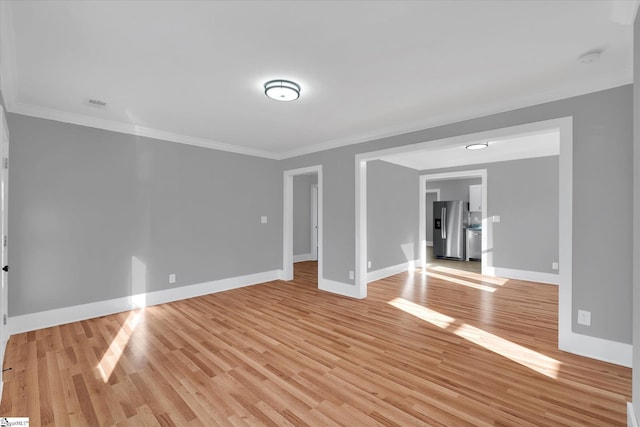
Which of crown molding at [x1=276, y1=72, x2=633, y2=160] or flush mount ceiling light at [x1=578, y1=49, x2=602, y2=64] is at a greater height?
flush mount ceiling light at [x1=578, y1=49, x2=602, y2=64]

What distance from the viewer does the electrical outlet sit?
2668 mm

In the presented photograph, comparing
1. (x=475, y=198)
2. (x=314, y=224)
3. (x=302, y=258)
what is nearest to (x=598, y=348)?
(x=475, y=198)

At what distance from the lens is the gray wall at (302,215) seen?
797 centimetres

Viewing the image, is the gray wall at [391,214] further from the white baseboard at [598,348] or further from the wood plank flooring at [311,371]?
the white baseboard at [598,348]

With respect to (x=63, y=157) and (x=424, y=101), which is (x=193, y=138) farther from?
(x=424, y=101)

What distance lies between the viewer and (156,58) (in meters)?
2.21

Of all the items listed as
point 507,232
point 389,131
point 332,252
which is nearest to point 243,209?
point 332,252

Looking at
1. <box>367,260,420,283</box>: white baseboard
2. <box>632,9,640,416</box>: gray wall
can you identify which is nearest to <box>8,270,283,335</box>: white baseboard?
<box>367,260,420,283</box>: white baseboard

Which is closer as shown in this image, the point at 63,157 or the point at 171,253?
the point at 63,157

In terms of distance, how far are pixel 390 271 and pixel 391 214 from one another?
1258 millimetres

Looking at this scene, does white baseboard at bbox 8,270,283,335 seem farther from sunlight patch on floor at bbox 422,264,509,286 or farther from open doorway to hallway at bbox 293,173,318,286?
sunlight patch on floor at bbox 422,264,509,286

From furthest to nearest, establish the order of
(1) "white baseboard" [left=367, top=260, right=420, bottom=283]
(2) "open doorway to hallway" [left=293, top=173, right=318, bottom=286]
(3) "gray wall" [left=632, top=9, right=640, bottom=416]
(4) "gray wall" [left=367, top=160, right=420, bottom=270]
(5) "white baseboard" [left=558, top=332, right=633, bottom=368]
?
(2) "open doorway to hallway" [left=293, top=173, right=318, bottom=286] → (4) "gray wall" [left=367, top=160, right=420, bottom=270] → (1) "white baseboard" [left=367, top=260, right=420, bottom=283] → (5) "white baseboard" [left=558, top=332, right=633, bottom=368] → (3) "gray wall" [left=632, top=9, right=640, bottom=416]

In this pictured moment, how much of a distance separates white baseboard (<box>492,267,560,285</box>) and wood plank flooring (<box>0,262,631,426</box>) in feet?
6.48

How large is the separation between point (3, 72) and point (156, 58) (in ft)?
4.39
